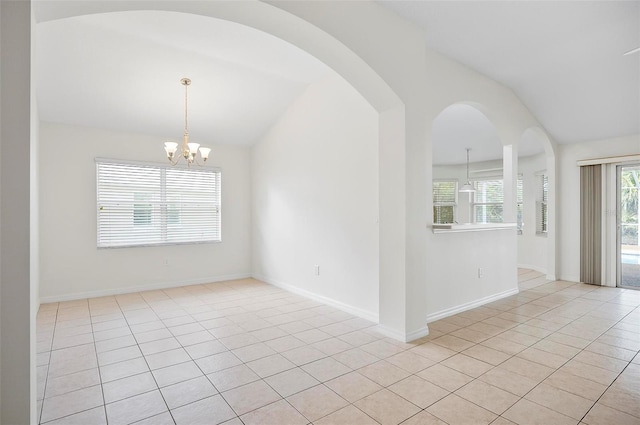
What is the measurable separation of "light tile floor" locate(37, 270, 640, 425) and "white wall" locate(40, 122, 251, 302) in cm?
66

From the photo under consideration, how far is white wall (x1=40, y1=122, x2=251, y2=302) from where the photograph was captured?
461 cm

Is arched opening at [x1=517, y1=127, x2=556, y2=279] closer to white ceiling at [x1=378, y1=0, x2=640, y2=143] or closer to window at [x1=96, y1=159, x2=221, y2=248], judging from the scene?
white ceiling at [x1=378, y1=0, x2=640, y2=143]

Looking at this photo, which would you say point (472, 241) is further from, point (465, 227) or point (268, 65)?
point (268, 65)

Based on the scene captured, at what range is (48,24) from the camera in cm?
317

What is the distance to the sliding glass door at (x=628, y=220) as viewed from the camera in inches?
207

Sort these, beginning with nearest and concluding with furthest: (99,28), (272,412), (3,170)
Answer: (3,170)
(272,412)
(99,28)

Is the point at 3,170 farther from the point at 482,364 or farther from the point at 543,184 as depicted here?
the point at 543,184

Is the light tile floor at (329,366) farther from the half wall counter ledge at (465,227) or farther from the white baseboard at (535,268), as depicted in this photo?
the white baseboard at (535,268)

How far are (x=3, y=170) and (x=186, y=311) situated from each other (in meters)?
3.17

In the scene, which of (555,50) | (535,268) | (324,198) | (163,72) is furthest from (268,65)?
(535,268)

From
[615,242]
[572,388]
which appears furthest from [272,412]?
[615,242]

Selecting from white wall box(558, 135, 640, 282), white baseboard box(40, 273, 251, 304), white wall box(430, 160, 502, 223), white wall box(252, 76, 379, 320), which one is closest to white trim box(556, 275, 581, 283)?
white wall box(558, 135, 640, 282)

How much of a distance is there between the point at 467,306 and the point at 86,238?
17.8 feet

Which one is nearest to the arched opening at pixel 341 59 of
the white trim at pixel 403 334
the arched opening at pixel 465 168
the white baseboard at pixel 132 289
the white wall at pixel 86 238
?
the white trim at pixel 403 334
